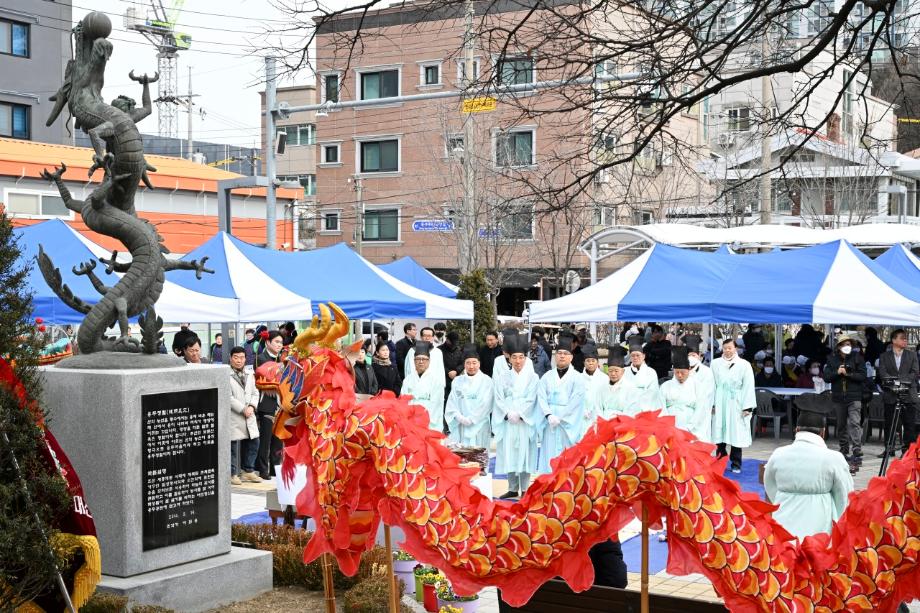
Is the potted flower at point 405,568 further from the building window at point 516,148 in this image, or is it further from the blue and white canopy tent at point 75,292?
the building window at point 516,148

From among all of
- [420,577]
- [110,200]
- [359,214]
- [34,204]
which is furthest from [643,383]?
[359,214]

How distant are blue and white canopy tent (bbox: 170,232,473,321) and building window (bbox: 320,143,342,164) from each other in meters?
23.1

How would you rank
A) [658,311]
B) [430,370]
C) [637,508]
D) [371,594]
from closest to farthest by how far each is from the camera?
[637,508] < [371,594] < [430,370] < [658,311]

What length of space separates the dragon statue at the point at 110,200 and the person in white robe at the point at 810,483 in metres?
4.61

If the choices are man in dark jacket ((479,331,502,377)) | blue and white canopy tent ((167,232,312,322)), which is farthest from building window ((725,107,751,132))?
blue and white canopy tent ((167,232,312,322))

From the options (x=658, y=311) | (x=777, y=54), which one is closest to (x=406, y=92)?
(x=658, y=311)

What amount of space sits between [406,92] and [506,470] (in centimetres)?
2851

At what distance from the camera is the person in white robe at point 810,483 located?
6595 millimetres

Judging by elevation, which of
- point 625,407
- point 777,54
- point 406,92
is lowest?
point 625,407

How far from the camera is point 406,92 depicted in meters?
39.3

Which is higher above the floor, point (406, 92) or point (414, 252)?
point (406, 92)

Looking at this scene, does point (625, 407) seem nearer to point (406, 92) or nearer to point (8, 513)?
point (8, 513)

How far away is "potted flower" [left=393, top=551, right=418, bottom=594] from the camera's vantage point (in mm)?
8125

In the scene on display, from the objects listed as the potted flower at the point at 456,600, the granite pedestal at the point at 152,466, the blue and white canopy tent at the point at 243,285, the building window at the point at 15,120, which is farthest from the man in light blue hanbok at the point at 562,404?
the building window at the point at 15,120
